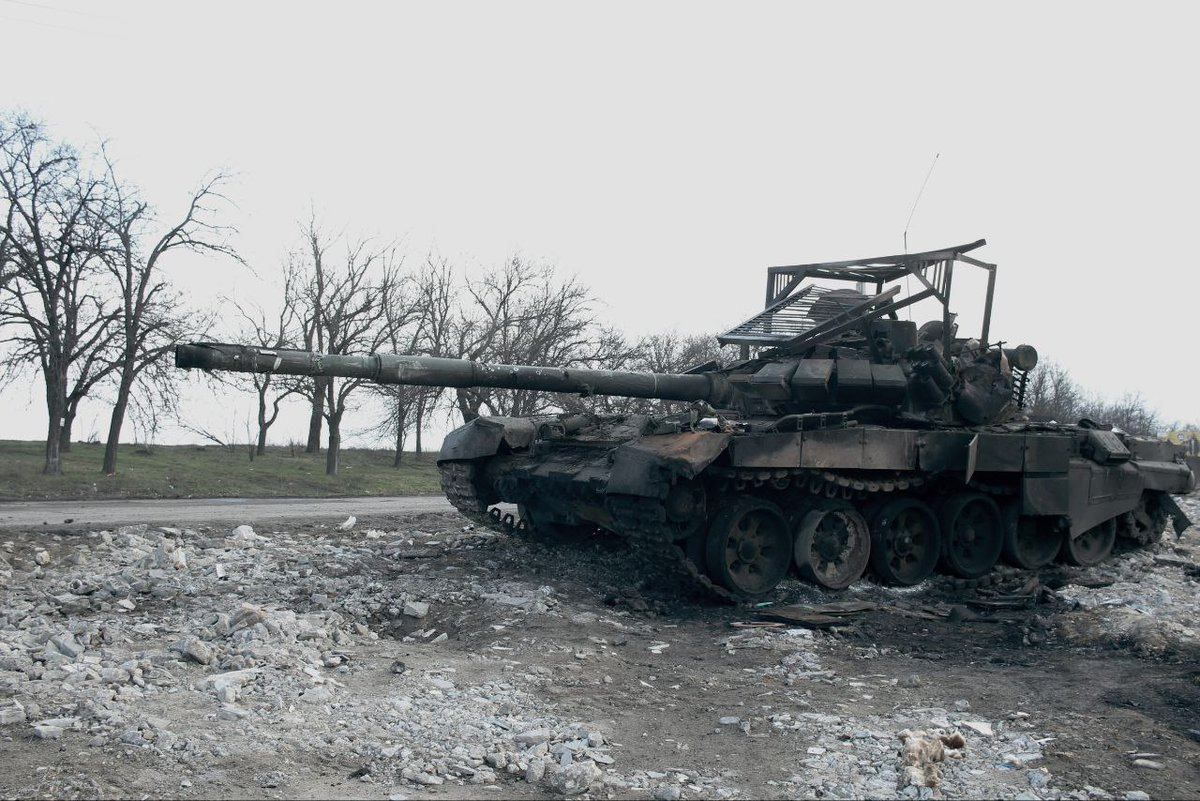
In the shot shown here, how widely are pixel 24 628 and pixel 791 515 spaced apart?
6782mm

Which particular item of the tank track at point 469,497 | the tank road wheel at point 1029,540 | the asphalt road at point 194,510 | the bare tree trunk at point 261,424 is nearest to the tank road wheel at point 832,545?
the tank road wheel at point 1029,540

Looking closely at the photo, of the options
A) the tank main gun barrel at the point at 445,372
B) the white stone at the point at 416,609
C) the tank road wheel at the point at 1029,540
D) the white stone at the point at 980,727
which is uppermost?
the tank main gun barrel at the point at 445,372

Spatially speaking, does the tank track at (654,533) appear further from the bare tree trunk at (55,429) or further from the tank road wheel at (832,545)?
the bare tree trunk at (55,429)

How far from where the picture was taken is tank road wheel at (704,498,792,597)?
34.0ft

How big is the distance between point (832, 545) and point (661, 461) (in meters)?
2.55

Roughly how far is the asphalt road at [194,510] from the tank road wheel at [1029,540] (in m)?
8.81

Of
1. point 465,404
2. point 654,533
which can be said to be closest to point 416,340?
point 465,404

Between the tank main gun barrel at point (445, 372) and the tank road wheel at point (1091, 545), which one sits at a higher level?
the tank main gun barrel at point (445, 372)

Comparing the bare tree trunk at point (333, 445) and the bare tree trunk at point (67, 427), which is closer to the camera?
the bare tree trunk at point (67, 427)

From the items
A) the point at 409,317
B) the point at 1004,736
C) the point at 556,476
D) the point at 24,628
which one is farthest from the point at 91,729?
the point at 409,317

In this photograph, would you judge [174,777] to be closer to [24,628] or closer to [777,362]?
[24,628]

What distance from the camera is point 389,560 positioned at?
1184 centimetres

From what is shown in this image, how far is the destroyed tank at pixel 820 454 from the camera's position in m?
10.1

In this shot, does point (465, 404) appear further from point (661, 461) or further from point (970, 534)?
point (661, 461)
